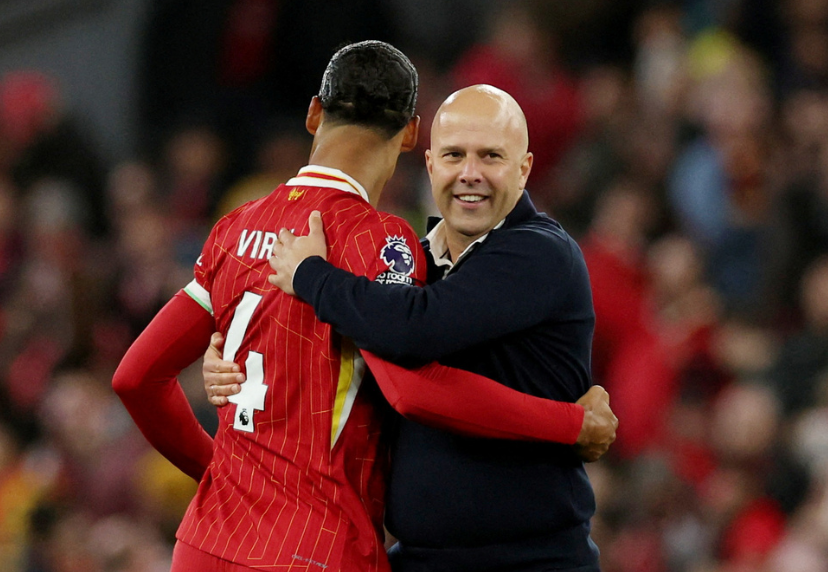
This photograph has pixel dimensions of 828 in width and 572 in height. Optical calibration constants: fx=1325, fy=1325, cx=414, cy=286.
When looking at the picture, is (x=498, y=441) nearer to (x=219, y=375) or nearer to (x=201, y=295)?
(x=219, y=375)

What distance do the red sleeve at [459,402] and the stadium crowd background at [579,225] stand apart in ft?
8.10

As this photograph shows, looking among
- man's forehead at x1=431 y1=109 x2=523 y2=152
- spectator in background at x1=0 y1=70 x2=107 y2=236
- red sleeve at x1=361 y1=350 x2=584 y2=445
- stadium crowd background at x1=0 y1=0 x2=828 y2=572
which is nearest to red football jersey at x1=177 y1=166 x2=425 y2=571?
red sleeve at x1=361 y1=350 x2=584 y2=445

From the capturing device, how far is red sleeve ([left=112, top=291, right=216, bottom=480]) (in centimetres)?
319

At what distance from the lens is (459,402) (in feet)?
9.40

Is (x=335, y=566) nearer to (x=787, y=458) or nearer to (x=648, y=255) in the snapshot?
(x=787, y=458)

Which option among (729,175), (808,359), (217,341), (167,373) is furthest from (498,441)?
(729,175)

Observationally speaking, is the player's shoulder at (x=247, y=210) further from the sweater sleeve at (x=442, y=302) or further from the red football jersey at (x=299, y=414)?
the sweater sleeve at (x=442, y=302)

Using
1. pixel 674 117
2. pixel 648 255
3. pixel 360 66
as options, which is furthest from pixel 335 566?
pixel 674 117

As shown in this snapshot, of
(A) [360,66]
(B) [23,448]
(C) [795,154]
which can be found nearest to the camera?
(A) [360,66]

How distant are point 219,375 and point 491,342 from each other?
63cm

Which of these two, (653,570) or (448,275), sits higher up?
(448,275)

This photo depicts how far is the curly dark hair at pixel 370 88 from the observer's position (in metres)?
3.05

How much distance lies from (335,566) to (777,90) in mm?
5183

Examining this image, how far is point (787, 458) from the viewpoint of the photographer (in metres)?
5.41
